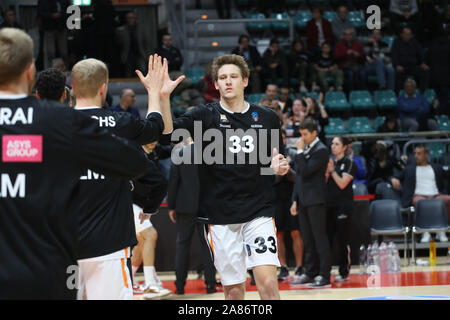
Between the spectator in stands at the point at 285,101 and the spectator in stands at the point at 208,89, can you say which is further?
the spectator in stands at the point at 285,101

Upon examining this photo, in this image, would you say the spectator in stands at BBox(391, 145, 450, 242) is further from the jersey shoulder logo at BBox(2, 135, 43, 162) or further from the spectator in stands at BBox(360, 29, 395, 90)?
the jersey shoulder logo at BBox(2, 135, 43, 162)

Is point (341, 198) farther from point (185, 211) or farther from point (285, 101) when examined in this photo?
point (285, 101)

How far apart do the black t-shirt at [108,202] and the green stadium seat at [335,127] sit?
11343mm

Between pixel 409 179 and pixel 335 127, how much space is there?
3.38 metres

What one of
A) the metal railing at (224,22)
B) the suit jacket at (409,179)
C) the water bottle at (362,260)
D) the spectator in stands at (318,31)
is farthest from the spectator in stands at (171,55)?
the water bottle at (362,260)

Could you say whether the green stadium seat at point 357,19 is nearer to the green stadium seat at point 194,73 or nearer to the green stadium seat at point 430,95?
the green stadium seat at point 430,95

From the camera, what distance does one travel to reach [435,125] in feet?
51.8

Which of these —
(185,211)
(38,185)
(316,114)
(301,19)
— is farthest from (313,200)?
(301,19)

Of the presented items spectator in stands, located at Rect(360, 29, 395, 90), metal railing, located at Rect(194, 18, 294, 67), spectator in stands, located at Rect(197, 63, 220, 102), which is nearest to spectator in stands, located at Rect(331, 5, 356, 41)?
spectator in stands, located at Rect(360, 29, 395, 90)

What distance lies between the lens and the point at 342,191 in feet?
35.7

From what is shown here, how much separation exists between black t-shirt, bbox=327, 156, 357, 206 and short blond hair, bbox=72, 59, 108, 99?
21.9 feet

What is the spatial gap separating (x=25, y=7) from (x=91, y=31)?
3181mm

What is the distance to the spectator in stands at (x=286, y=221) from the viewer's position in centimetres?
1112

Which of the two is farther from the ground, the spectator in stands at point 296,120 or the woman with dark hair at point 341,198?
the spectator in stands at point 296,120
